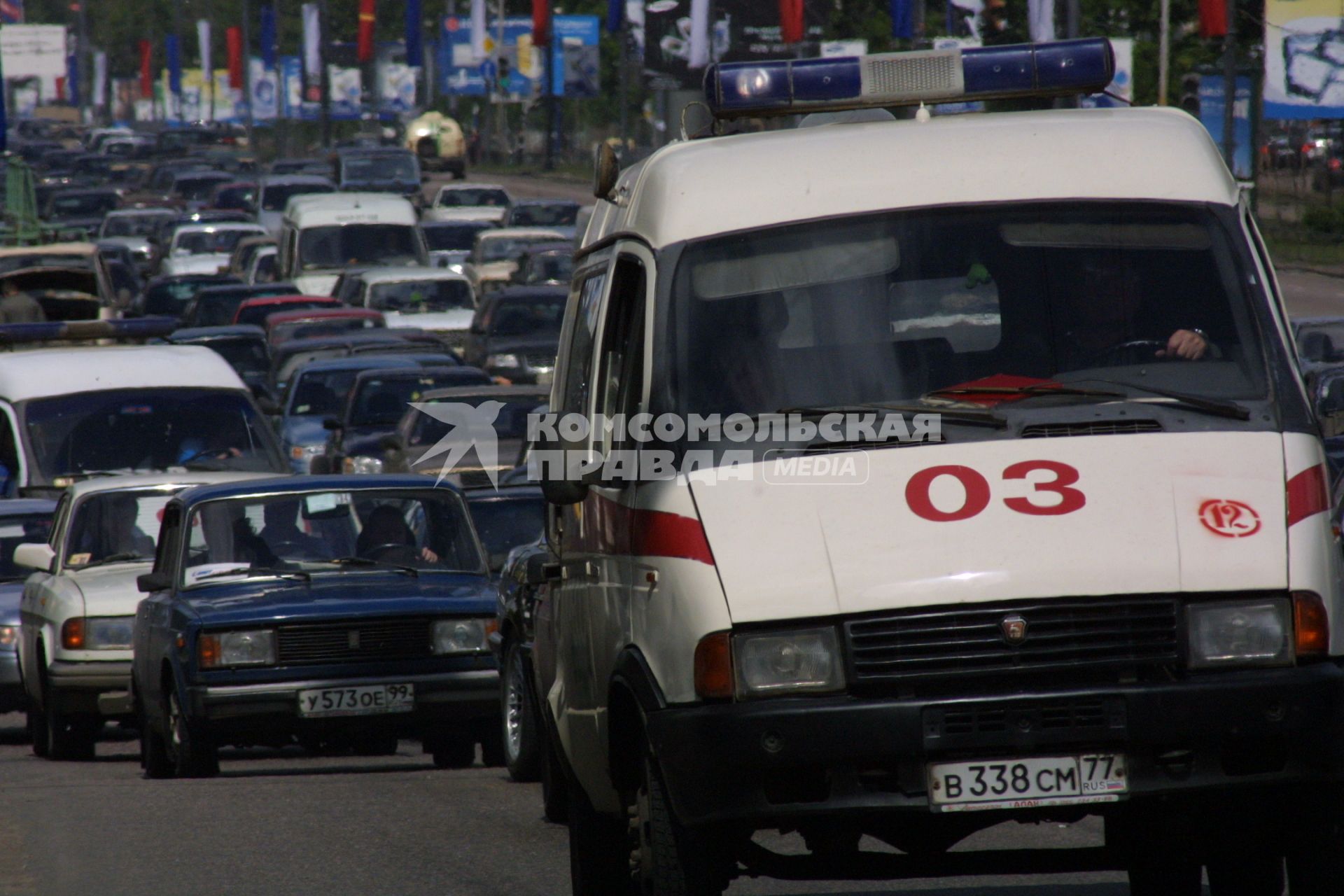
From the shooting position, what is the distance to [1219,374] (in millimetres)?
6121

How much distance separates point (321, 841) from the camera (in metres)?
9.32

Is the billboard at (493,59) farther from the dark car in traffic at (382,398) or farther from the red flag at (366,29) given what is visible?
the dark car in traffic at (382,398)

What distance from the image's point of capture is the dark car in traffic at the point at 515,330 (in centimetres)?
3123

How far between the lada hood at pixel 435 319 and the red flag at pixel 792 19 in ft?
65.1

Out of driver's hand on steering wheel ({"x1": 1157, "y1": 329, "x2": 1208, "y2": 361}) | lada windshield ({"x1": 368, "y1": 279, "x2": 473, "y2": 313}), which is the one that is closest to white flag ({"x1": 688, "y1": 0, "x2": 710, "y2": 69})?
lada windshield ({"x1": 368, "y1": 279, "x2": 473, "y2": 313})

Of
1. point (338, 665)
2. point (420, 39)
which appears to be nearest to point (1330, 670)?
point (338, 665)

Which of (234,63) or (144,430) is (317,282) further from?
(234,63)

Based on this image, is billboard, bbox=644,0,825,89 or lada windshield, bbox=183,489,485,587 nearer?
lada windshield, bbox=183,489,485,587

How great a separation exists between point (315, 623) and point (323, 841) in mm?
3047

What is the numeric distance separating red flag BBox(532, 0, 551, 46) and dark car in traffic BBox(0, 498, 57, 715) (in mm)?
52463

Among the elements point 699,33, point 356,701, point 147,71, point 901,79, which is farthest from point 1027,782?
point 147,71

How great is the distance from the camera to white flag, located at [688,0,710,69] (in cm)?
5709

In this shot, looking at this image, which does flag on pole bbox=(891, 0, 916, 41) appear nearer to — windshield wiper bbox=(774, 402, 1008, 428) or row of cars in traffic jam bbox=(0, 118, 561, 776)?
row of cars in traffic jam bbox=(0, 118, 561, 776)

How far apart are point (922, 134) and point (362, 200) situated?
35.9 metres
